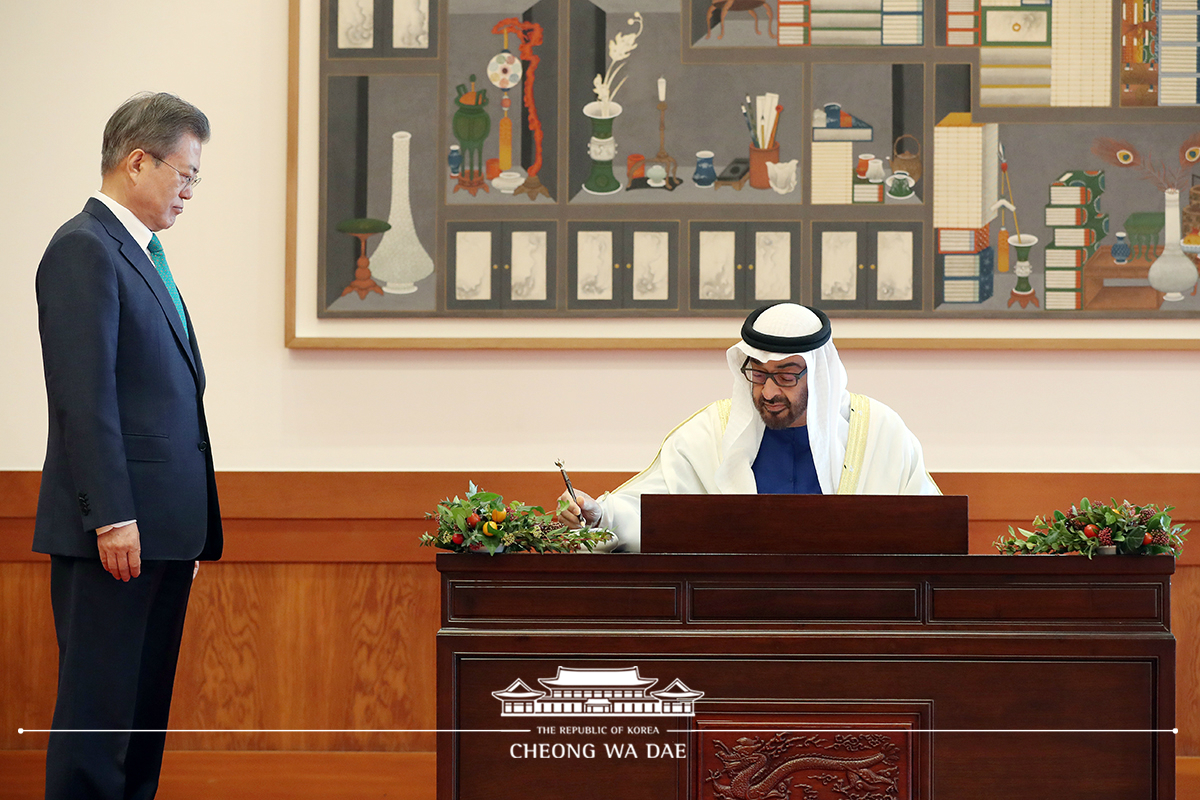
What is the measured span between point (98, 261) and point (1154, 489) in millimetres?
3483

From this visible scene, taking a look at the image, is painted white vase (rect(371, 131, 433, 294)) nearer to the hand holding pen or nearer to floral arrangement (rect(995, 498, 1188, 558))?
the hand holding pen

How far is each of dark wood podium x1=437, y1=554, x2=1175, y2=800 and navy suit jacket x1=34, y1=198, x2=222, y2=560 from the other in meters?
0.76

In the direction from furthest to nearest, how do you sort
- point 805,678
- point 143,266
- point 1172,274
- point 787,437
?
point 1172,274, point 787,437, point 143,266, point 805,678

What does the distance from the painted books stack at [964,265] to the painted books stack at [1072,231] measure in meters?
0.22

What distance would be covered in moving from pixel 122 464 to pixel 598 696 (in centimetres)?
125

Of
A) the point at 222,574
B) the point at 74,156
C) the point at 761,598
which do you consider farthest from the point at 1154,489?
the point at 74,156

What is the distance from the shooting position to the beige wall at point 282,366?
3.42 meters

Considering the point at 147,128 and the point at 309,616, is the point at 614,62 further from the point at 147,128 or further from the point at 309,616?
the point at 309,616

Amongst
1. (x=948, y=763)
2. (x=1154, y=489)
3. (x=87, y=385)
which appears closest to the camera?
(x=948, y=763)

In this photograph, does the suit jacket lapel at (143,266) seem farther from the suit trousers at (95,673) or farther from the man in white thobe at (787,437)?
the man in white thobe at (787,437)

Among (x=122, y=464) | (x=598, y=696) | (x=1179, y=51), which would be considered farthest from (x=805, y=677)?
(x=1179, y=51)

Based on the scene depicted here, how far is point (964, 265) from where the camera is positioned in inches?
134

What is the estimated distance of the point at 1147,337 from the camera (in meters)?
3.40

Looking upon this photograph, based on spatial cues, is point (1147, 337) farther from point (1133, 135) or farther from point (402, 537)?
point (402, 537)
